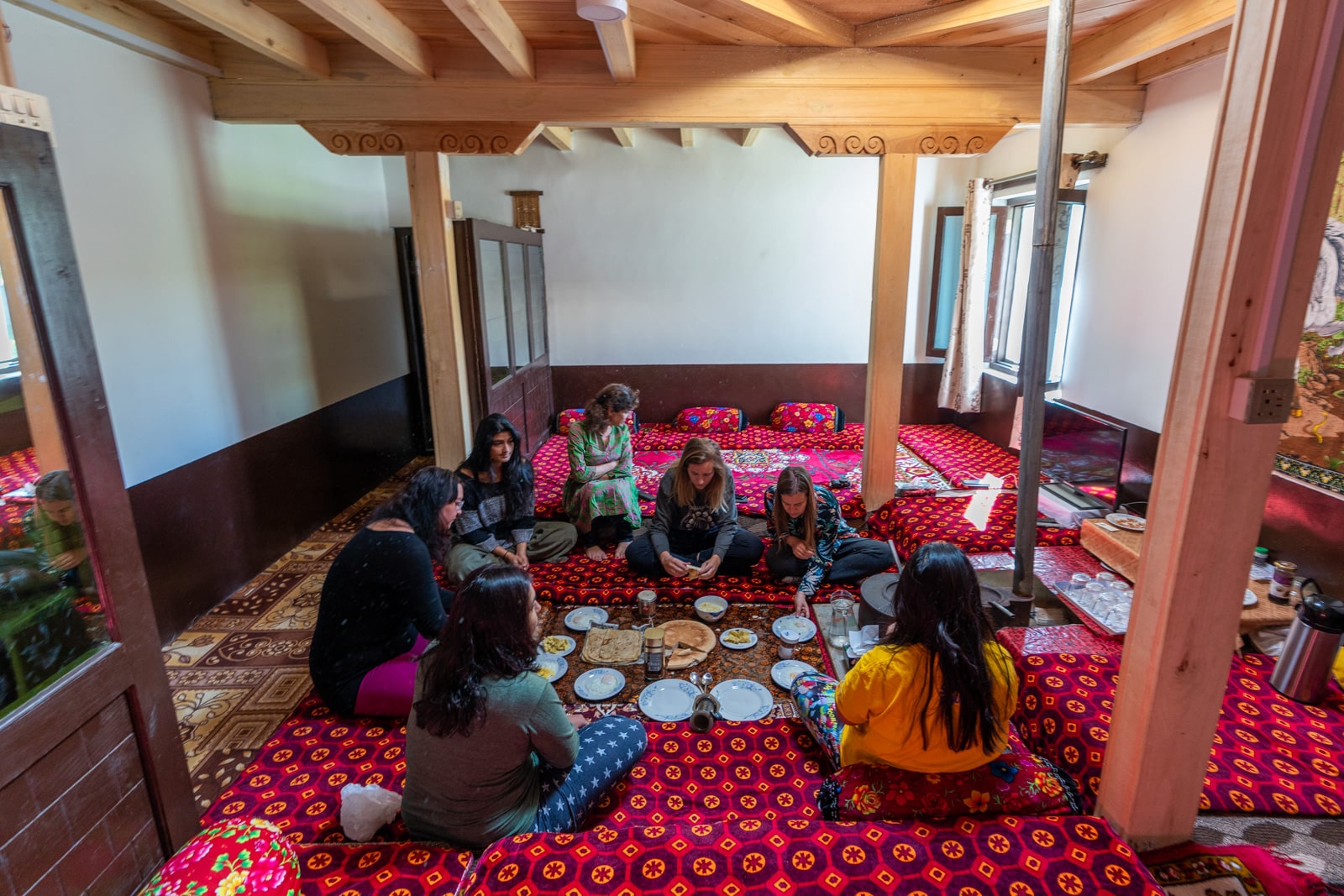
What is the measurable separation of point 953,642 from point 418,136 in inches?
147

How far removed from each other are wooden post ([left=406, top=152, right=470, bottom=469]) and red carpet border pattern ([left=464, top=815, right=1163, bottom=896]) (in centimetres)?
283

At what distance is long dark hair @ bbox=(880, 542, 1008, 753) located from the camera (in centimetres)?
179

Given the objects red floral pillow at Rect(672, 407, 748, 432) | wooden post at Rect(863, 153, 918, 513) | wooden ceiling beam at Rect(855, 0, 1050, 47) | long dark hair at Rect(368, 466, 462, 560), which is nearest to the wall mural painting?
wooden ceiling beam at Rect(855, 0, 1050, 47)

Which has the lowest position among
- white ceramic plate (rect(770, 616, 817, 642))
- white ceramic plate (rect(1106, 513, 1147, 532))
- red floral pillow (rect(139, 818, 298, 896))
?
white ceramic plate (rect(770, 616, 817, 642))

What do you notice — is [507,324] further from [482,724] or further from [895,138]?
[482,724]

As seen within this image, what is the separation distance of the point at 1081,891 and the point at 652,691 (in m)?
1.53

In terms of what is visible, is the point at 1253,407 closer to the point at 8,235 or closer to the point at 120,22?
the point at 8,235

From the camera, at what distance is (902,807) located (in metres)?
1.87

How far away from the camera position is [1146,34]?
3322mm

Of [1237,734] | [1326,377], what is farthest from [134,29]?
[1326,377]

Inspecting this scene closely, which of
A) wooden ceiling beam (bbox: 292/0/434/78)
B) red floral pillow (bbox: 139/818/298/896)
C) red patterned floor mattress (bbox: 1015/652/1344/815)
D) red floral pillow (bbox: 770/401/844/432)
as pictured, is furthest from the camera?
red floral pillow (bbox: 770/401/844/432)

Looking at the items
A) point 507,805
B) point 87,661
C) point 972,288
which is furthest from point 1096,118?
point 87,661

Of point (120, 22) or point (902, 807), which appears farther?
point (120, 22)

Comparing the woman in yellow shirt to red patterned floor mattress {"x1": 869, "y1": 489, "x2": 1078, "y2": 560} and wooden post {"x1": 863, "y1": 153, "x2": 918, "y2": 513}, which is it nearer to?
red patterned floor mattress {"x1": 869, "y1": 489, "x2": 1078, "y2": 560}
